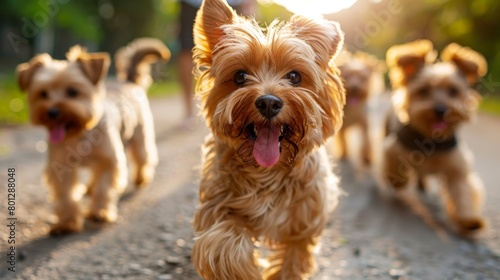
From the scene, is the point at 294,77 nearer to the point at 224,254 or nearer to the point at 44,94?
the point at 224,254

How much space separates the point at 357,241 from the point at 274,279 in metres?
1.49

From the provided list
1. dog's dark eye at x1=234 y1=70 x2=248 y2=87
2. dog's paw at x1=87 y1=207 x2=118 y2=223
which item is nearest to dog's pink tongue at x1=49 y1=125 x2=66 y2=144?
dog's paw at x1=87 y1=207 x2=118 y2=223

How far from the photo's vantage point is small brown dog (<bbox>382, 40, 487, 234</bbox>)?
538cm

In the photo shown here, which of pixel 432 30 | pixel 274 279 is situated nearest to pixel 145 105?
pixel 274 279

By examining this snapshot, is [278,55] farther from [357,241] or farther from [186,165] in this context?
[186,165]

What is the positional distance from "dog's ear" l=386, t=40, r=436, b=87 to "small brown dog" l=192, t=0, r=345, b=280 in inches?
111

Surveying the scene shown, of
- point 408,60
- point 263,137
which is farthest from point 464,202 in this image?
point 263,137

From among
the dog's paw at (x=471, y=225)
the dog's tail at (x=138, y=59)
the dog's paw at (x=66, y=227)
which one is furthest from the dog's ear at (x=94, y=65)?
the dog's paw at (x=471, y=225)

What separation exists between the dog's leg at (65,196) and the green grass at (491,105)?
541 inches

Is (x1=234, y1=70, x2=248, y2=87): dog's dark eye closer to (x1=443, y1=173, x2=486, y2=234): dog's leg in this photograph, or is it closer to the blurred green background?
(x1=443, y1=173, x2=486, y2=234): dog's leg

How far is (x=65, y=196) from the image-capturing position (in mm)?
5000

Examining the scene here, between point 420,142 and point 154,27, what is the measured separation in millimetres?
29674

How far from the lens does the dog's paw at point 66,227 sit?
4.84 metres

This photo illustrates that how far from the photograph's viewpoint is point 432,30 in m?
25.0
